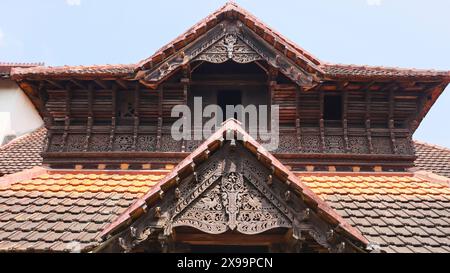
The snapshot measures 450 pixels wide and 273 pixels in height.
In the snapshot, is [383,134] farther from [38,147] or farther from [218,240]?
[38,147]

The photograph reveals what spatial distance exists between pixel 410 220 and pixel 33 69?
722 centimetres

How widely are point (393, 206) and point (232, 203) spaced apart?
9.74 ft

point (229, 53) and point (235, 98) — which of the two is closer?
point (229, 53)

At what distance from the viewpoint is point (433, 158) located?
11.4 m

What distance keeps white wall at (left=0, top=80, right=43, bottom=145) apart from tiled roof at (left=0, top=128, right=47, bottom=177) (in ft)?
14.5

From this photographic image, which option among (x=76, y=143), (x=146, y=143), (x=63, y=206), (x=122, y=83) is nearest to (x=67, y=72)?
(x=122, y=83)

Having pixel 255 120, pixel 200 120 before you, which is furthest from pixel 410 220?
pixel 200 120

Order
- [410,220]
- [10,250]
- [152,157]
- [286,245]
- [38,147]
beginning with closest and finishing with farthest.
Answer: [10,250]
[286,245]
[410,220]
[152,157]
[38,147]

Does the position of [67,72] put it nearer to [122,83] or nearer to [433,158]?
[122,83]

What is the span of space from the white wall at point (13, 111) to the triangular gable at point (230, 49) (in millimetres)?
12463

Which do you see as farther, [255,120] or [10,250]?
[255,120]

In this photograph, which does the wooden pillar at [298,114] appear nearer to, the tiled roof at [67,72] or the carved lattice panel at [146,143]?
the carved lattice panel at [146,143]

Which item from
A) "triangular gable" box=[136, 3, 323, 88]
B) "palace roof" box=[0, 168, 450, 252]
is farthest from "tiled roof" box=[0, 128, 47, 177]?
"triangular gable" box=[136, 3, 323, 88]

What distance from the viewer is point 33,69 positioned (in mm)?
7566
